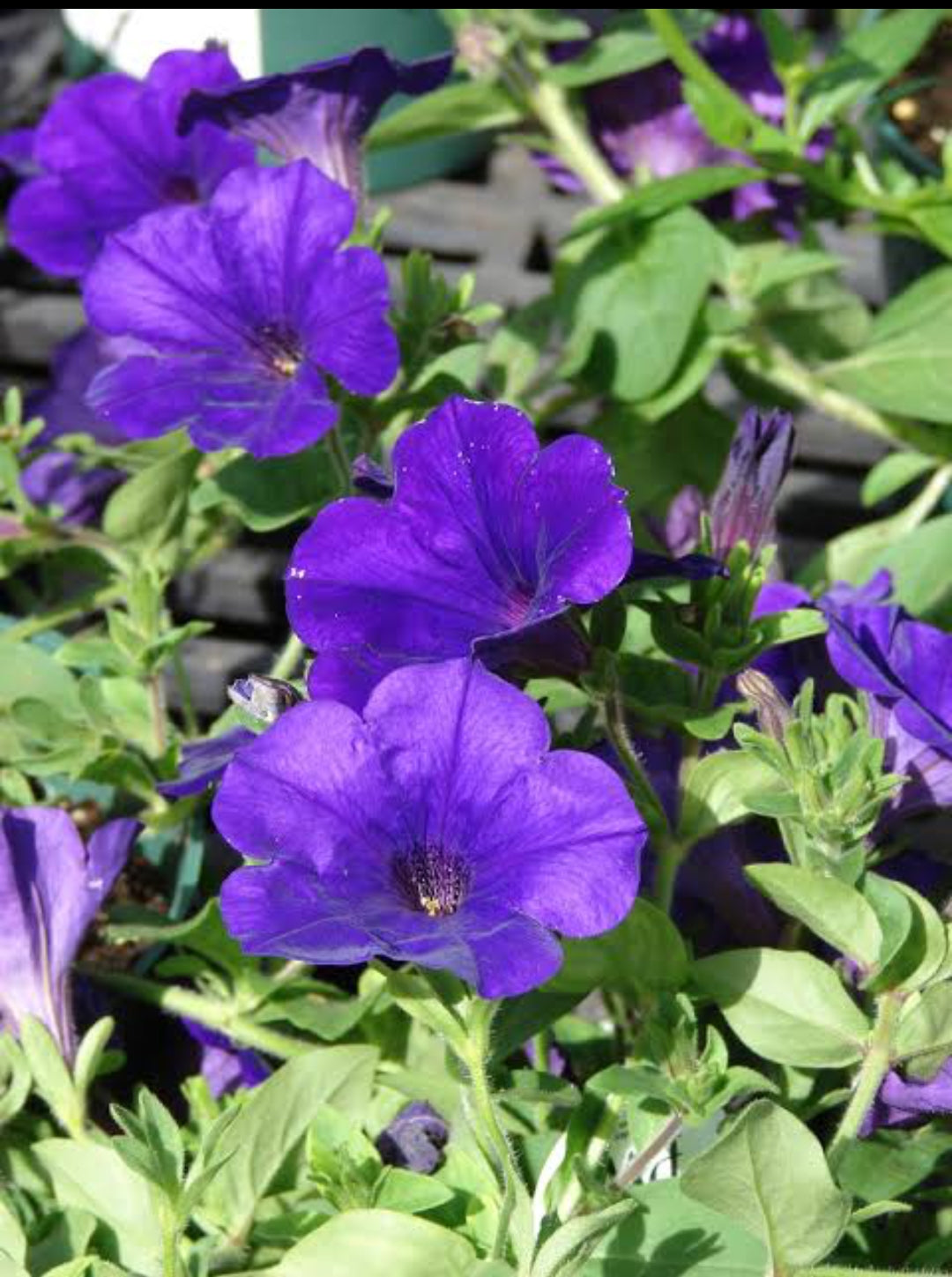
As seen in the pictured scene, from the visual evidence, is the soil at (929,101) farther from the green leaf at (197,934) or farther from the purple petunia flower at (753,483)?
the green leaf at (197,934)

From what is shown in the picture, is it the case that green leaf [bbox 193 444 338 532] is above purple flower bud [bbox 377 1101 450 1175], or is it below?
above

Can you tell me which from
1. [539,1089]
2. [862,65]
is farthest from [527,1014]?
[862,65]

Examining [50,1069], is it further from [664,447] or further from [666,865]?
[664,447]

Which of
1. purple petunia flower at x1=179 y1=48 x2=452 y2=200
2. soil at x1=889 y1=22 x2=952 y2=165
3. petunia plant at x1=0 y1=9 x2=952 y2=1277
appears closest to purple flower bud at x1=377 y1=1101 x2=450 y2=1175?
petunia plant at x1=0 y1=9 x2=952 y2=1277

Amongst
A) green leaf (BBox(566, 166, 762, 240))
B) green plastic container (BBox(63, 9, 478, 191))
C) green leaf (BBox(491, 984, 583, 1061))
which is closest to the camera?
green leaf (BBox(491, 984, 583, 1061))

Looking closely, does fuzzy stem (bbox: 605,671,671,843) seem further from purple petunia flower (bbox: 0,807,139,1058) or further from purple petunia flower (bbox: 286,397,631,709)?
purple petunia flower (bbox: 0,807,139,1058)

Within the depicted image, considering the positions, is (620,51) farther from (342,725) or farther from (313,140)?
(342,725)

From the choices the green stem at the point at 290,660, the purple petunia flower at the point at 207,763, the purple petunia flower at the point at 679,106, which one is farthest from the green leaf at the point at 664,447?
the purple petunia flower at the point at 207,763
